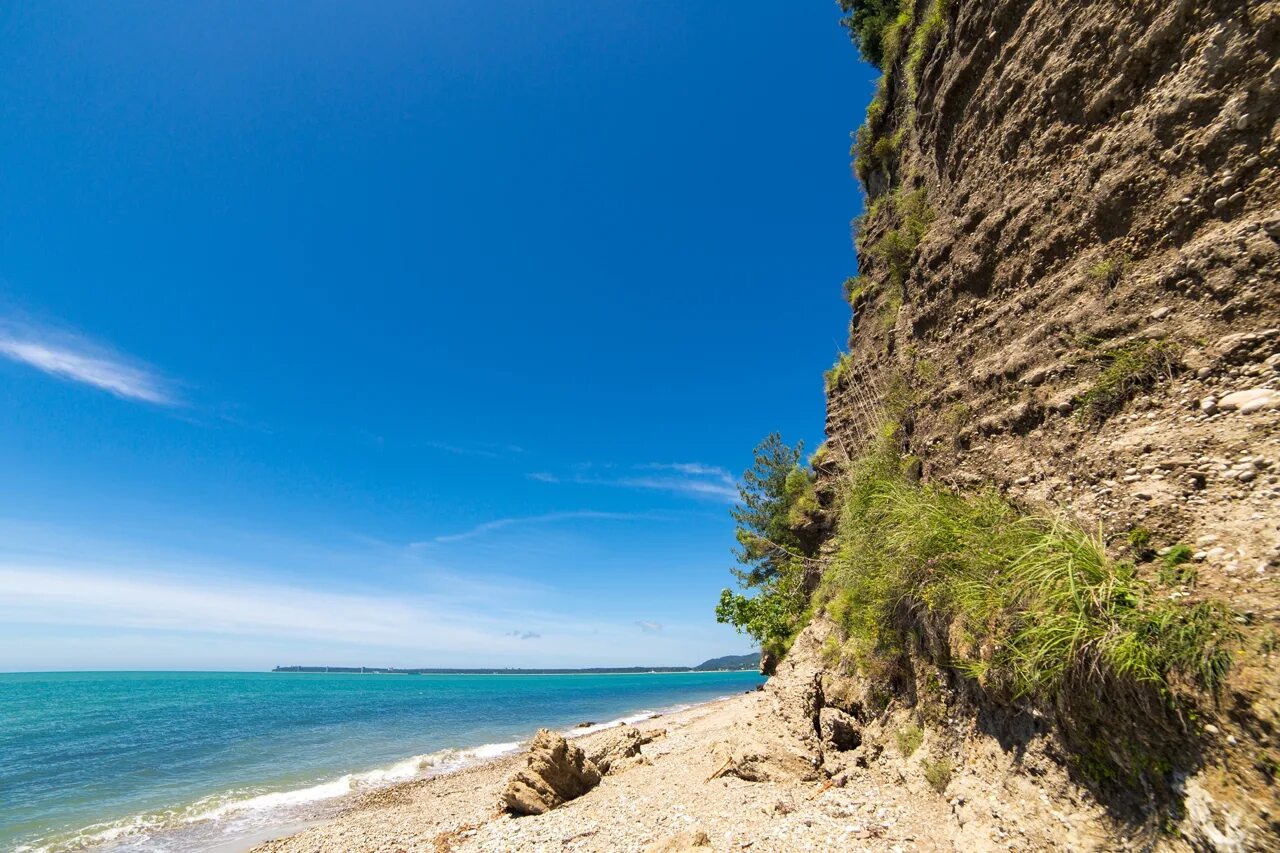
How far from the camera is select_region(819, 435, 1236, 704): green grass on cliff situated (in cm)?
407

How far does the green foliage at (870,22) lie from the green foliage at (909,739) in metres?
18.2

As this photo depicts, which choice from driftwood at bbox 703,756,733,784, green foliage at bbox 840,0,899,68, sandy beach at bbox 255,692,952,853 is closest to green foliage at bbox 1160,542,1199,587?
sandy beach at bbox 255,692,952,853

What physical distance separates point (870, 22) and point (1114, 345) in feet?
55.6

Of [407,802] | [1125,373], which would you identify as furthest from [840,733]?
[407,802]

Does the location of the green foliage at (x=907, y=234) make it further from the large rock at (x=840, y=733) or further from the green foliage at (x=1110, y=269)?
the large rock at (x=840, y=733)

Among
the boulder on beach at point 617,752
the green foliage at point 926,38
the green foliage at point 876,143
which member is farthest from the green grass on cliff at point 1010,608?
the green foliage at point 876,143

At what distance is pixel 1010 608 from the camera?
220 inches

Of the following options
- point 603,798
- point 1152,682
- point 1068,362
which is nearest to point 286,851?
point 603,798

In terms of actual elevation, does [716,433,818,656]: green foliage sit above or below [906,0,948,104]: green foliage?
below

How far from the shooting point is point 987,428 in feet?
25.7

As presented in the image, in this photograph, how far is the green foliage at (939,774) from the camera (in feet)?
22.0

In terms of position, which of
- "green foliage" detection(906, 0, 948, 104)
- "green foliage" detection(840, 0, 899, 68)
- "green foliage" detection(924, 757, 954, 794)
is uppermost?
"green foliage" detection(840, 0, 899, 68)

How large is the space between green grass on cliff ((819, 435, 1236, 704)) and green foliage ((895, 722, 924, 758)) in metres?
0.84

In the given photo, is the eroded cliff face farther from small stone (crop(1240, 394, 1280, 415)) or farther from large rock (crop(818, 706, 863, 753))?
large rock (crop(818, 706, 863, 753))
